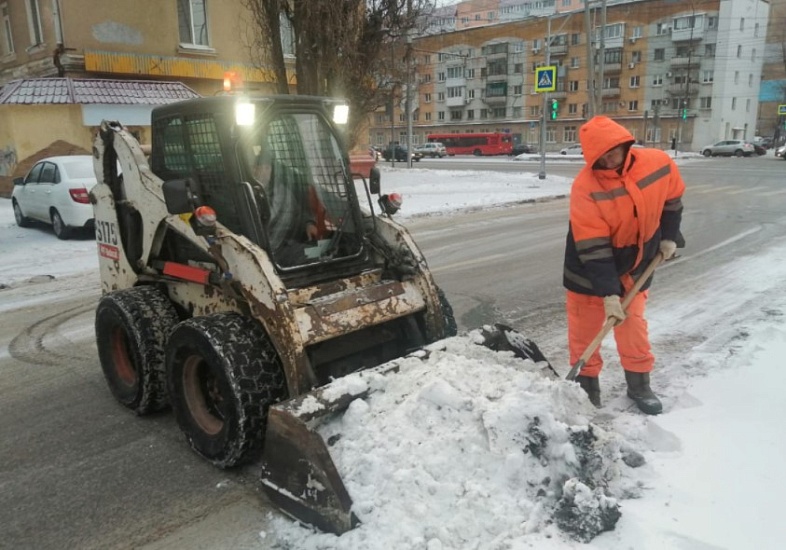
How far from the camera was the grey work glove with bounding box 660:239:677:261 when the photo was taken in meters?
4.01

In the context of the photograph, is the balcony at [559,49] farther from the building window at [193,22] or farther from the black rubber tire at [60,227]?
the black rubber tire at [60,227]

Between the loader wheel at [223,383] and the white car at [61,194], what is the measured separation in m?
8.41

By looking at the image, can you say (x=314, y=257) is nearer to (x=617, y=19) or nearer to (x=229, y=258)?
(x=229, y=258)

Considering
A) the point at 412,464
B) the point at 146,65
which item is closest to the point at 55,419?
the point at 412,464

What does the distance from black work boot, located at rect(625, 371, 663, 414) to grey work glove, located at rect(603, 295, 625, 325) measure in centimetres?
57

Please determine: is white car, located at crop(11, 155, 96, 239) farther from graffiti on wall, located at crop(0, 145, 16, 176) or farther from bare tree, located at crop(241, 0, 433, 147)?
graffiti on wall, located at crop(0, 145, 16, 176)

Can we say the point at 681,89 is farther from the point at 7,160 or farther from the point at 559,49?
the point at 7,160

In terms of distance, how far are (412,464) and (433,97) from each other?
81070mm

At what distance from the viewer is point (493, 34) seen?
72.7 meters

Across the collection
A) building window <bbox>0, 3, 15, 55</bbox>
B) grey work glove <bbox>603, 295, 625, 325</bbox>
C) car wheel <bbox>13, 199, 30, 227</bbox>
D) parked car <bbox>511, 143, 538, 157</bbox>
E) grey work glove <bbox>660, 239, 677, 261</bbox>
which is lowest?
parked car <bbox>511, 143, 538, 157</bbox>

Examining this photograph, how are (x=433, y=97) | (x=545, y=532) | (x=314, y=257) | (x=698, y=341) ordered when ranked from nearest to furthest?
1. (x=545, y=532)
2. (x=314, y=257)
3. (x=698, y=341)
4. (x=433, y=97)

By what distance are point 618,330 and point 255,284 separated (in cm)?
240

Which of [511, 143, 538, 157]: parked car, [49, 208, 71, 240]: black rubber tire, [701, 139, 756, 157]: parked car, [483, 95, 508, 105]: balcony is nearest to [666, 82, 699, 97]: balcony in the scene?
Answer: [701, 139, 756, 157]: parked car

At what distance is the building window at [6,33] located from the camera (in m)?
20.1
